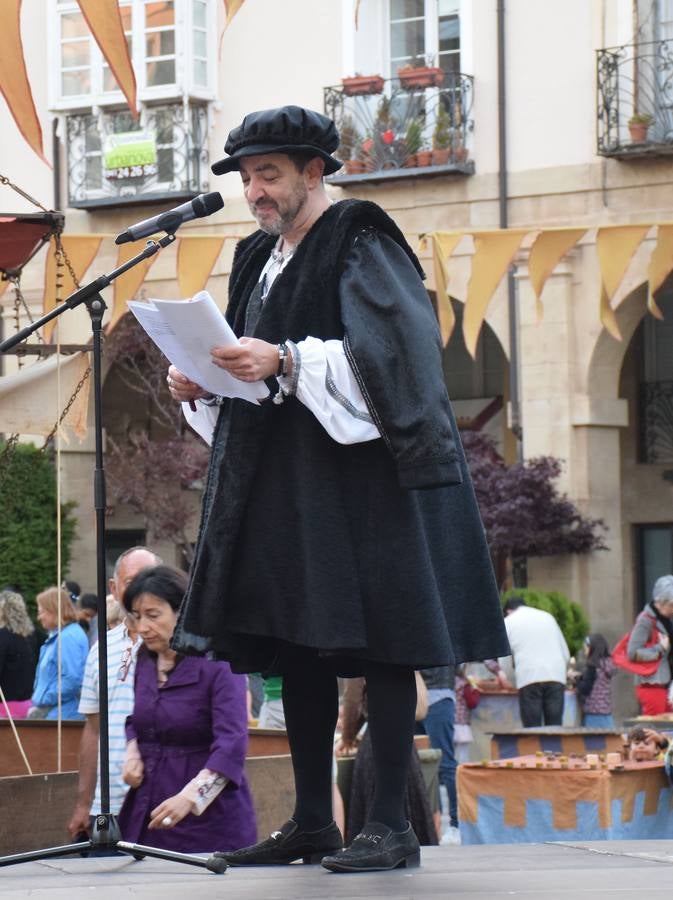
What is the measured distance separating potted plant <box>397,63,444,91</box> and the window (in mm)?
348

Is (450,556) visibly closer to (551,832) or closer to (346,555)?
(346,555)

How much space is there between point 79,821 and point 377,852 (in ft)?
8.74

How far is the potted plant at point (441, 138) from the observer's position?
21578 mm

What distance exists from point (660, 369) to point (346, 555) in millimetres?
19529

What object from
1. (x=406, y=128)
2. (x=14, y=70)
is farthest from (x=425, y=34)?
(x=14, y=70)

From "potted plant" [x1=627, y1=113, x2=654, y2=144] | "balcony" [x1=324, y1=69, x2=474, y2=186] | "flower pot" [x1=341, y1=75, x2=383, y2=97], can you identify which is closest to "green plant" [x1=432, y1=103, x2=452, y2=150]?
"balcony" [x1=324, y1=69, x2=474, y2=186]

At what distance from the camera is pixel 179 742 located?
6121 millimetres

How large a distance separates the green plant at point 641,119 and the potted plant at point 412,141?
97.2 inches

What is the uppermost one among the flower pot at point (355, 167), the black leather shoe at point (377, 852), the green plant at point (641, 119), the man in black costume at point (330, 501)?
the green plant at point (641, 119)

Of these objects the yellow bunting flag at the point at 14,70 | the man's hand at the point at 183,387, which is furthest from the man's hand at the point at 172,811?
the yellow bunting flag at the point at 14,70

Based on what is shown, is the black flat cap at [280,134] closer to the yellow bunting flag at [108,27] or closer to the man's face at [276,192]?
the man's face at [276,192]

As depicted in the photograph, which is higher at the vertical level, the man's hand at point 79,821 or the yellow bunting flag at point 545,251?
the yellow bunting flag at point 545,251

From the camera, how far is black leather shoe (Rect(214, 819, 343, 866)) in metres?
4.59

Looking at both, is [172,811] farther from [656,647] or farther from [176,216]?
[656,647]
